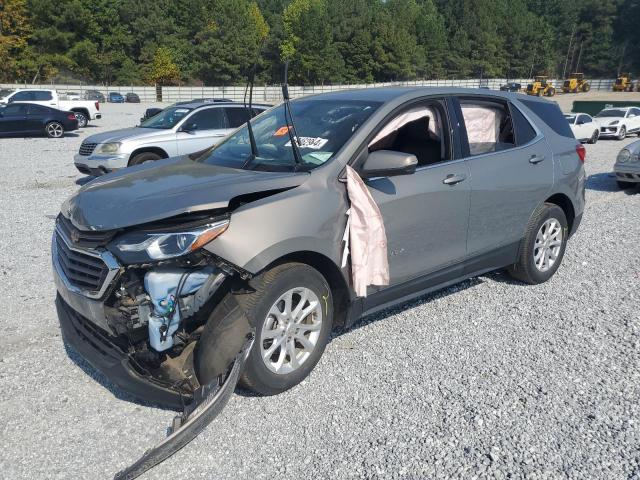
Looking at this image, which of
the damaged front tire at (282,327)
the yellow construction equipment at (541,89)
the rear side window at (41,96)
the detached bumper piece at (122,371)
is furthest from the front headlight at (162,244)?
the yellow construction equipment at (541,89)

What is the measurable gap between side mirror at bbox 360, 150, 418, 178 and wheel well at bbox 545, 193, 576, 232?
221cm

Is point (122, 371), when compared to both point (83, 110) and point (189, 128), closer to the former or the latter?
point (189, 128)

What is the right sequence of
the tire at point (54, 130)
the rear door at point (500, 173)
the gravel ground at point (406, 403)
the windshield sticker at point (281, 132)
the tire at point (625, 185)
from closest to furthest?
the gravel ground at point (406, 403)
the windshield sticker at point (281, 132)
the rear door at point (500, 173)
the tire at point (625, 185)
the tire at point (54, 130)

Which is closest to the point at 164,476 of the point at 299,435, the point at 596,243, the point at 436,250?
the point at 299,435

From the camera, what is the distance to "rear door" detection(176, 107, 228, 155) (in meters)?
10.5

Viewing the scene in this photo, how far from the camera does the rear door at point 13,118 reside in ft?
63.8

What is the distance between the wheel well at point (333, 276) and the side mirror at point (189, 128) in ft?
25.6

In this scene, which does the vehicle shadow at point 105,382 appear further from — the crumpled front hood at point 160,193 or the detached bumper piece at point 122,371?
the crumpled front hood at point 160,193

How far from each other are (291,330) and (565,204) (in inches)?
134

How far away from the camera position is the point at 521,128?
16.2ft

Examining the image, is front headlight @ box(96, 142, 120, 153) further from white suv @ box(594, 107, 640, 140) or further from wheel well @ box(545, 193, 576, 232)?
white suv @ box(594, 107, 640, 140)

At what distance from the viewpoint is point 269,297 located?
3.06 m

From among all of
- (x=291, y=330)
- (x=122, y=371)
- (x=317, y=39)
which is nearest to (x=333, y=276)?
(x=291, y=330)

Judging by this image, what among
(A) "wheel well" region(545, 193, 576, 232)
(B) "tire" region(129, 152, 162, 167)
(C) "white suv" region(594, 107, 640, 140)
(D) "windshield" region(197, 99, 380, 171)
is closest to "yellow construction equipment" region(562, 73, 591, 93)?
(C) "white suv" region(594, 107, 640, 140)
